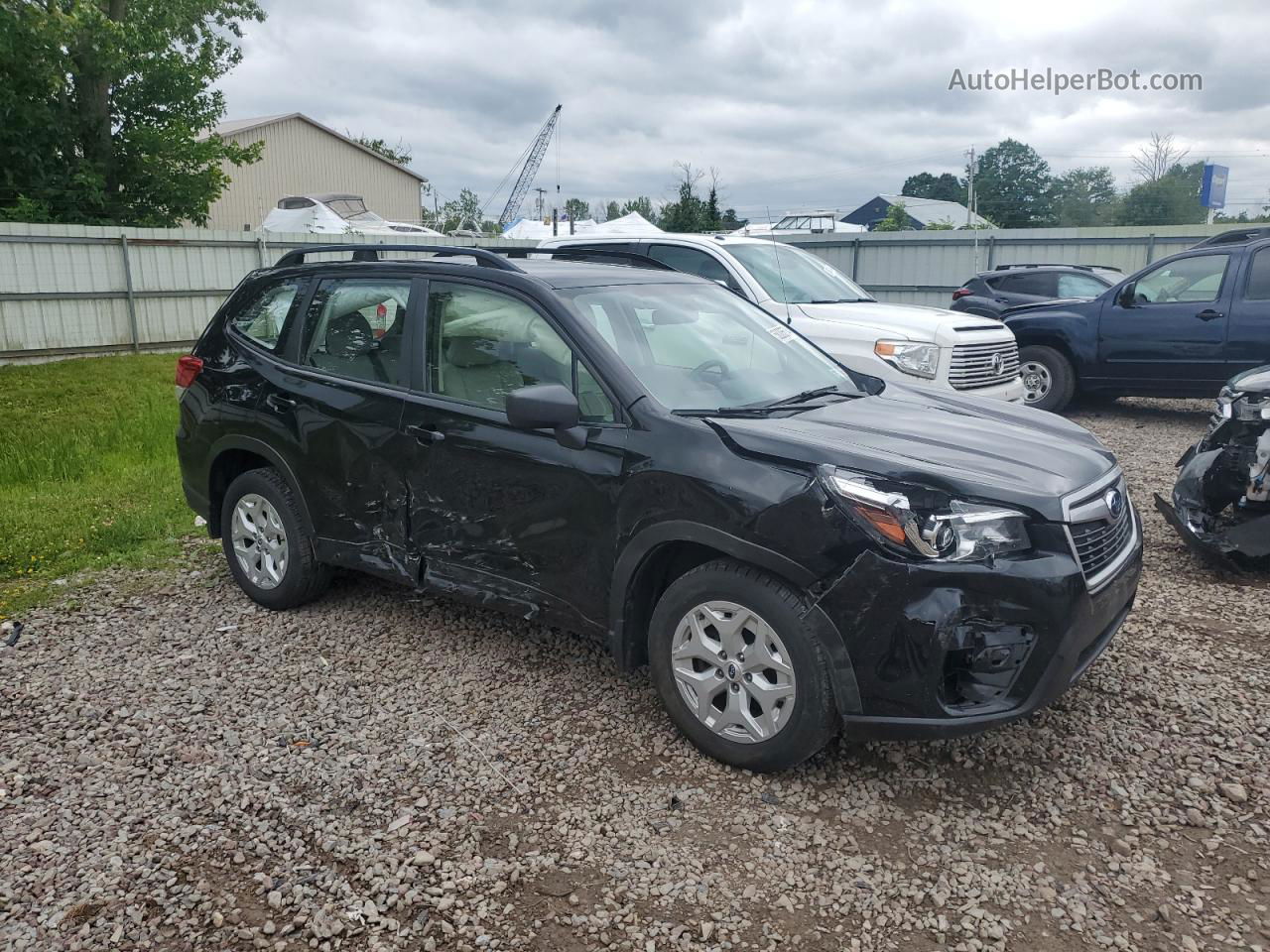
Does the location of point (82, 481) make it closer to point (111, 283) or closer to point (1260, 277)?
point (111, 283)

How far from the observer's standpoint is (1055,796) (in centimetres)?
330

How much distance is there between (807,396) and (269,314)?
112 inches

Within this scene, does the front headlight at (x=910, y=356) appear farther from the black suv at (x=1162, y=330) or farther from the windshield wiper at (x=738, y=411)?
the windshield wiper at (x=738, y=411)

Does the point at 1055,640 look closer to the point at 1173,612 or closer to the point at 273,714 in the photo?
the point at 1173,612

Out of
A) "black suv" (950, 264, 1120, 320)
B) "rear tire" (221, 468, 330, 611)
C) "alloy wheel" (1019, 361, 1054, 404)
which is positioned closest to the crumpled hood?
"rear tire" (221, 468, 330, 611)

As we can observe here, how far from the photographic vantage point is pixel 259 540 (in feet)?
16.7

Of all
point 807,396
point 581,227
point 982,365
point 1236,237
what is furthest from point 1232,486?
point 581,227

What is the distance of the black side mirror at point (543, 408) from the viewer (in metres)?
3.57

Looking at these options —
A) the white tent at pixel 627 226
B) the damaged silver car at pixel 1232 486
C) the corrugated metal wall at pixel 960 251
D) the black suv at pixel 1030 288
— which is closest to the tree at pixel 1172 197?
the white tent at pixel 627 226

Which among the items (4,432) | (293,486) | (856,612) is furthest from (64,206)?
(856,612)

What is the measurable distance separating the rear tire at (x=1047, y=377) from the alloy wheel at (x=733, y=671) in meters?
8.45

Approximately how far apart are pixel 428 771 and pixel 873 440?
1971 mm

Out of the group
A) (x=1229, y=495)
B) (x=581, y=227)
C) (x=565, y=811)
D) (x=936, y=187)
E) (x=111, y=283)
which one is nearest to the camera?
(x=565, y=811)

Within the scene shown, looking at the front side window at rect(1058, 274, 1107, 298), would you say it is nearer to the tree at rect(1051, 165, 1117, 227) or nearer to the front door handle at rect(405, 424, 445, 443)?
the front door handle at rect(405, 424, 445, 443)
